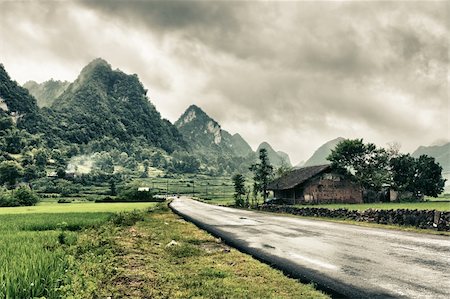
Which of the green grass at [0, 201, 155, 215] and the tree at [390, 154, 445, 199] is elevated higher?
the tree at [390, 154, 445, 199]

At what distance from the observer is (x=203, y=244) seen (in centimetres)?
1427

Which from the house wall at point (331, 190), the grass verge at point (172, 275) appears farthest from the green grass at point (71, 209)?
the grass verge at point (172, 275)

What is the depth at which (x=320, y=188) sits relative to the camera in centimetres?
6253

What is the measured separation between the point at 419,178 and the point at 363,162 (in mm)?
11070

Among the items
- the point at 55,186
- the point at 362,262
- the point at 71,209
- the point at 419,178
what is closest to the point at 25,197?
the point at 71,209

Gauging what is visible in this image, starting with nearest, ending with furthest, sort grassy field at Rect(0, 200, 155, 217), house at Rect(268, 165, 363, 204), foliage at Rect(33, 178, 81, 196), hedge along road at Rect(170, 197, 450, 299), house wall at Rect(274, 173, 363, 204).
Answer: hedge along road at Rect(170, 197, 450, 299) < grassy field at Rect(0, 200, 155, 217) < house at Rect(268, 165, 363, 204) < house wall at Rect(274, 173, 363, 204) < foliage at Rect(33, 178, 81, 196)

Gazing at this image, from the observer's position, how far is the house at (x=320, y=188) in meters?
61.2

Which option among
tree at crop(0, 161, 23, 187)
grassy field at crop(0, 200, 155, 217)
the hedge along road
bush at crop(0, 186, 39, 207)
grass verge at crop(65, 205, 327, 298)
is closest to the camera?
the hedge along road

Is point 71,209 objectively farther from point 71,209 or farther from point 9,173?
point 9,173

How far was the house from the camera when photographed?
201 feet

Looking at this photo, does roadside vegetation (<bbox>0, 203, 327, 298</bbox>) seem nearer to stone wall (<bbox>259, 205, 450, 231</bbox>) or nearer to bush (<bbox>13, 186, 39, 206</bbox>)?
Result: stone wall (<bbox>259, 205, 450, 231</bbox>)

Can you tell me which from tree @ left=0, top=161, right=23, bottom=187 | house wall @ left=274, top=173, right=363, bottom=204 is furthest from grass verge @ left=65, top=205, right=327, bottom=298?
tree @ left=0, top=161, right=23, bottom=187

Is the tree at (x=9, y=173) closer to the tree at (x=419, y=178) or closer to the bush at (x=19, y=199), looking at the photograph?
the bush at (x=19, y=199)

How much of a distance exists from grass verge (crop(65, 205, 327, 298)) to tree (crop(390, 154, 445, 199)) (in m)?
69.2
